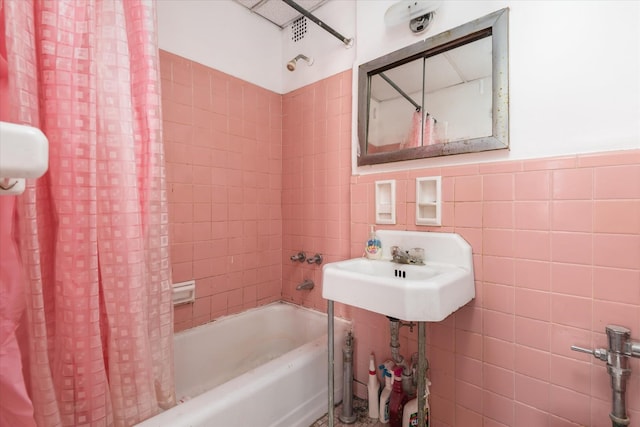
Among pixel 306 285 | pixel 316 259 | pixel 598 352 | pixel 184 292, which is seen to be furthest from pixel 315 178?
pixel 598 352

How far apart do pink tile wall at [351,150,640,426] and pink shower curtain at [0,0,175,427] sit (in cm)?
114

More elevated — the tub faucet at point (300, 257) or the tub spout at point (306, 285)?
the tub faucet at point (300, 257)

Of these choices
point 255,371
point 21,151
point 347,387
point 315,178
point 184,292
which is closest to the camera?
point 21,151

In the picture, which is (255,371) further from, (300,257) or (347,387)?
(300,257)

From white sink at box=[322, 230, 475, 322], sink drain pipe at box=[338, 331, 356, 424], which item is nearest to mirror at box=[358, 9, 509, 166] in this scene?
white sink at box=[322, 230, 475, 322]

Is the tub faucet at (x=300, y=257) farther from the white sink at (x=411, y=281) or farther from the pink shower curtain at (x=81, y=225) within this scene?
the pink shower curtain at (x=81, y=225)

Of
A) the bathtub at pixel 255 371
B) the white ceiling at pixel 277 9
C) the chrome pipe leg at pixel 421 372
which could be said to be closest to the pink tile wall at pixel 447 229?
the bathtub at pixel 255 371

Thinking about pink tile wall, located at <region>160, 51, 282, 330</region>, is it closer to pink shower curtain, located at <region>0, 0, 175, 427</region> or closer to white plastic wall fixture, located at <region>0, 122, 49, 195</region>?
pink shower curtain, located at <region>0, 0, 175, 427</region>

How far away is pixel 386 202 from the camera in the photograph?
1.45 metres

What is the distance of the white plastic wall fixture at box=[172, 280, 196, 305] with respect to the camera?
4.99ft

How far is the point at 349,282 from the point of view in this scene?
108 centimetres

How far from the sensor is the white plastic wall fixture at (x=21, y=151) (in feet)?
0.81

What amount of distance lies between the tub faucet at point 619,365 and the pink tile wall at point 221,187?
1653 mm

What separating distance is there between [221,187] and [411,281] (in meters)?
1.23
